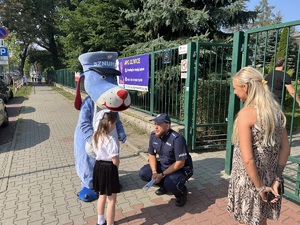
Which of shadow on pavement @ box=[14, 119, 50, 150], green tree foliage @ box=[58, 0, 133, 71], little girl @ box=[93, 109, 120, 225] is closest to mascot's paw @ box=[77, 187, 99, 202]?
little girl @ box=[93, 109, 120, 225]

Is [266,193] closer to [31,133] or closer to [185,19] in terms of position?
[31,133]

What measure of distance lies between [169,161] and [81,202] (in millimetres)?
1349

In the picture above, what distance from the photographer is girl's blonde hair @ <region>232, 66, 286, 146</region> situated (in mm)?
1892

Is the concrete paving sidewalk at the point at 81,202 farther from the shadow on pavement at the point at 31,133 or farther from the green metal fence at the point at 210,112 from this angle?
the shadow on pavement at the point at 31,133

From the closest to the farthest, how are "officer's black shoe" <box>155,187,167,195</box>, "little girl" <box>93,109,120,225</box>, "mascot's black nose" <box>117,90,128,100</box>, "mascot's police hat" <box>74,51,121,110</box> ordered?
"little girl" <box>93,109,120,225</box> < "mascot's black nose" <box>117,90,128,100</box> < "mascot's police hat" <box>74,51,121,110</box> < "officer's black shoe" <box>155,187,167,195</box>

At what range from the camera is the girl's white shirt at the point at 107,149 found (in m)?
2.80

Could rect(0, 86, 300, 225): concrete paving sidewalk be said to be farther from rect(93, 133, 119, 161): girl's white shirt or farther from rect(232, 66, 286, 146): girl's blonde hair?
rect(232, 66, 286, 146): girl's blonde hair

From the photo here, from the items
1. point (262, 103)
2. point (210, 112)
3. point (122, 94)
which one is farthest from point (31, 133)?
point (262, 103)

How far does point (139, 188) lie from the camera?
155 inches

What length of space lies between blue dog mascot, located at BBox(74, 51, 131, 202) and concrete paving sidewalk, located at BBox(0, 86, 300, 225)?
16.7 inches

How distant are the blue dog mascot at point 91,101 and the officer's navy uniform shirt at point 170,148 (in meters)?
0.49

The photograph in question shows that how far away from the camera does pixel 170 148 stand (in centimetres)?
340

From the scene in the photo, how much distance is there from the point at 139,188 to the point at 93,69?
6.30 feet

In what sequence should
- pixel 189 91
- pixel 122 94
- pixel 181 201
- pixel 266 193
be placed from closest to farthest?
1. pixel 266 193
2. pixel 122 94
3. pixel 181 201
4. pixel 189 91
